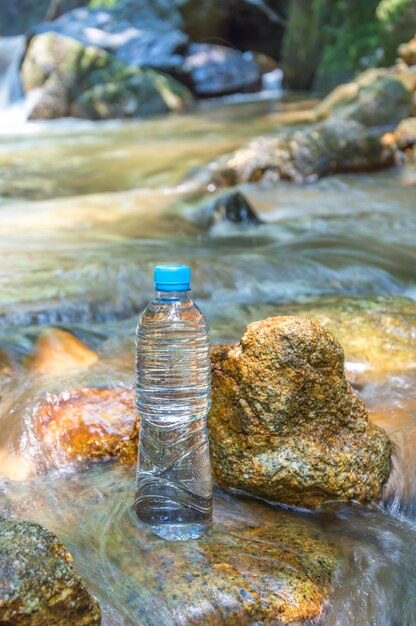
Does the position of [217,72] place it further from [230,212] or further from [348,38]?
[230,212]

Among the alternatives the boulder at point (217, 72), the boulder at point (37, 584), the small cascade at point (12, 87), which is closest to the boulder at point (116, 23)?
the small cascade at point (12, 87)

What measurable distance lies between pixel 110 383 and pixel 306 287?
87.1 inches

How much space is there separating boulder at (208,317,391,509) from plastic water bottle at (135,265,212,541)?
0.15 metres

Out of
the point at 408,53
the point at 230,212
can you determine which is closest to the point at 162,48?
the point at 408,53

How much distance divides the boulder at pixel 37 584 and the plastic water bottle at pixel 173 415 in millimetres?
534

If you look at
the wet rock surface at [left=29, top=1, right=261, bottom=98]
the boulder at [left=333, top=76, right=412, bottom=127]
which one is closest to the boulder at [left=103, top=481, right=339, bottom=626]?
the boulder at [left=333, top=76, right=412, bottom=127]

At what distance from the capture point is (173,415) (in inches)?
101

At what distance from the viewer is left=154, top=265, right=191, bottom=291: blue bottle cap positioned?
7.77 ft

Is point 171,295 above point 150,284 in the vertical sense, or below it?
above

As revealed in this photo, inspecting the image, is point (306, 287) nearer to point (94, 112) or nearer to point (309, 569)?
point (309, 569)

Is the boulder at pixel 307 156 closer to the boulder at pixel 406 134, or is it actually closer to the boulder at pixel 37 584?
the boulder at pixel 406 134

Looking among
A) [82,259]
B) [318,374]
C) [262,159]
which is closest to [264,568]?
[318,374]

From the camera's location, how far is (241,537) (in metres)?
2.46

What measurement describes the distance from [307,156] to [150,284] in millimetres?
4757
